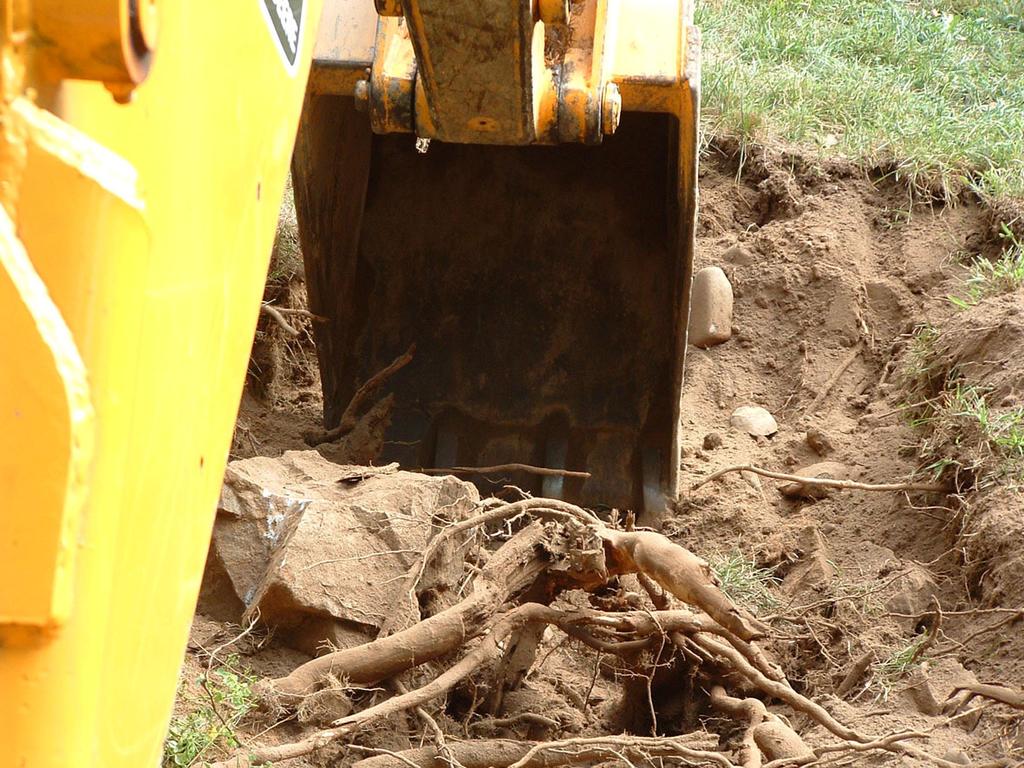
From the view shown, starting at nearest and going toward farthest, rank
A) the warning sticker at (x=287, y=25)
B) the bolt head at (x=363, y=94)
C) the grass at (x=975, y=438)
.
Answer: the warning sticker at (x=287, y=25), the bolt head at (x=363, y=94), the grass at (x=975, y=438)

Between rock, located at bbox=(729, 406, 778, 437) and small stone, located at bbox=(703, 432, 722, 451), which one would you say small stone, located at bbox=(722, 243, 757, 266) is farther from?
small stone, located at bbox=(703, 432, 722, 451)

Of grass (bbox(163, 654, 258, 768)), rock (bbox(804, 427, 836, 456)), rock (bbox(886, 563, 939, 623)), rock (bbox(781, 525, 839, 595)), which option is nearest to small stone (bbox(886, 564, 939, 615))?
rock (bbox(886, 563, 939, 623))

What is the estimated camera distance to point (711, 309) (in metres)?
4.43

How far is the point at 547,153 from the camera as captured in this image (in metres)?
4.17

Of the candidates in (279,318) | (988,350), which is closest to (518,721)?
(279,318)

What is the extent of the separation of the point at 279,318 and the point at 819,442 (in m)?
1.76

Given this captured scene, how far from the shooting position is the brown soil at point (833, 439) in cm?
265

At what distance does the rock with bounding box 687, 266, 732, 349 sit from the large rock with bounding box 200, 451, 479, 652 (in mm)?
1882

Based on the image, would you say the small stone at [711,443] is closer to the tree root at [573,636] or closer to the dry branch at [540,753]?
the tree root at [573,636]

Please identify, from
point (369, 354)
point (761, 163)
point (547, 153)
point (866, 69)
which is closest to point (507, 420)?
point (369, 354)

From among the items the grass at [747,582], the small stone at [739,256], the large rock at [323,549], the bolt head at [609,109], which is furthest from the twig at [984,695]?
the small stone at [739,256]

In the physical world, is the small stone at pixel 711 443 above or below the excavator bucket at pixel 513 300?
below

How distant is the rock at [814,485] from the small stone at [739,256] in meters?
1.12

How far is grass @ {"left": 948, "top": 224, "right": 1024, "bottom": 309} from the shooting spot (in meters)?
3.88
